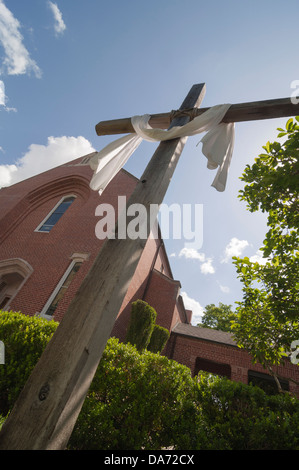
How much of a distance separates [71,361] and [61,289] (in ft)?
29.3

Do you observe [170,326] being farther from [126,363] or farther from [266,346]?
[126,363]

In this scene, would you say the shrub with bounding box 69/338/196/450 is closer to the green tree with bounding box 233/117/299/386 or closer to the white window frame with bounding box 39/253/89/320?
the green tree with bounding box 233/117/299/386

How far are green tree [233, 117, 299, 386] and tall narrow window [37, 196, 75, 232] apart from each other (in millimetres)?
11144

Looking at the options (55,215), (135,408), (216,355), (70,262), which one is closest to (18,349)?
(135,408)

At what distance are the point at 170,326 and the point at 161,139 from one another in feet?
39.2

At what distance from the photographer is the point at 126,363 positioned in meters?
3.74

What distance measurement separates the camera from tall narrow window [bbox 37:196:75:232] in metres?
12.4

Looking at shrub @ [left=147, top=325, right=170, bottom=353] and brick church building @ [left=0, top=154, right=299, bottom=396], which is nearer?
brick church building @ [left=0, top=154, right=299, bottom=396]

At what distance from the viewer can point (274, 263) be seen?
16.8 feet

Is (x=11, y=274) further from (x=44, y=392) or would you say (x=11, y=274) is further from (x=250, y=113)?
(x=250, y=113)

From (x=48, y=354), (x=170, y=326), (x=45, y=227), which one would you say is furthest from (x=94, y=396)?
(x=45, y=227)

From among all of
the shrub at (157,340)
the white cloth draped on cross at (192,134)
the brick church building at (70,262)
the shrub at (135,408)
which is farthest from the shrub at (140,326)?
the white cloth draped on cross at (192,134)

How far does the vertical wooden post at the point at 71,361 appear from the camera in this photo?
948 millimetres

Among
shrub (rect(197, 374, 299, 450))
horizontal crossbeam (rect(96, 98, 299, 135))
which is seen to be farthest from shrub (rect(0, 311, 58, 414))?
horizontal crossbeam (rect(96, 98, 299, 135))
